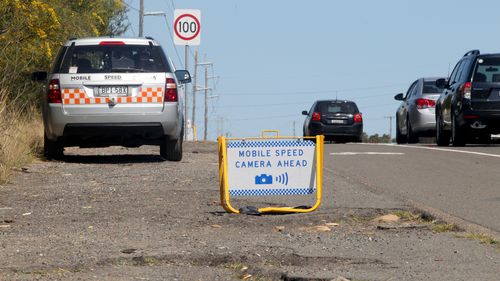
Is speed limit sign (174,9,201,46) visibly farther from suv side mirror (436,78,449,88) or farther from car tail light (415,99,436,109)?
suv side mirror (436,78,449,88)

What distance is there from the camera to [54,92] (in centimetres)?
1694

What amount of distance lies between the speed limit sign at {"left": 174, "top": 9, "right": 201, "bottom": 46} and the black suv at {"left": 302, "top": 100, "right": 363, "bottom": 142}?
13.6 ft

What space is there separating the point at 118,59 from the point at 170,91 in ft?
2.95

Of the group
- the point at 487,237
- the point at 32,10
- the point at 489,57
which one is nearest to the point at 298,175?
the point at 487,237

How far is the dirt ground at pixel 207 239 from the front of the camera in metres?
7.07

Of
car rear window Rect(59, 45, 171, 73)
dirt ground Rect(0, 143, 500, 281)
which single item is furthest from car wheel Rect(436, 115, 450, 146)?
dirt ground Rect(0, 143, 500, 281)

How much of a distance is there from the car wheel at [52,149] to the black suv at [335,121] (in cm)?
1695

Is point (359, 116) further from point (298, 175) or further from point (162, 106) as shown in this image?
point (298, 175)

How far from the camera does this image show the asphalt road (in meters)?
11.1

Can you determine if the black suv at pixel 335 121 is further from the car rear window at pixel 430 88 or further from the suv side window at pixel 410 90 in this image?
the car rear window at pixel 430 88

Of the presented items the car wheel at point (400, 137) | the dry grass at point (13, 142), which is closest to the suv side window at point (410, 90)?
the car wheel at point (400, 137)

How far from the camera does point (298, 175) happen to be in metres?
10.8

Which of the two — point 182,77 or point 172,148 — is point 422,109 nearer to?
point 182,77

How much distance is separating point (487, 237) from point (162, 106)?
29.4ft
